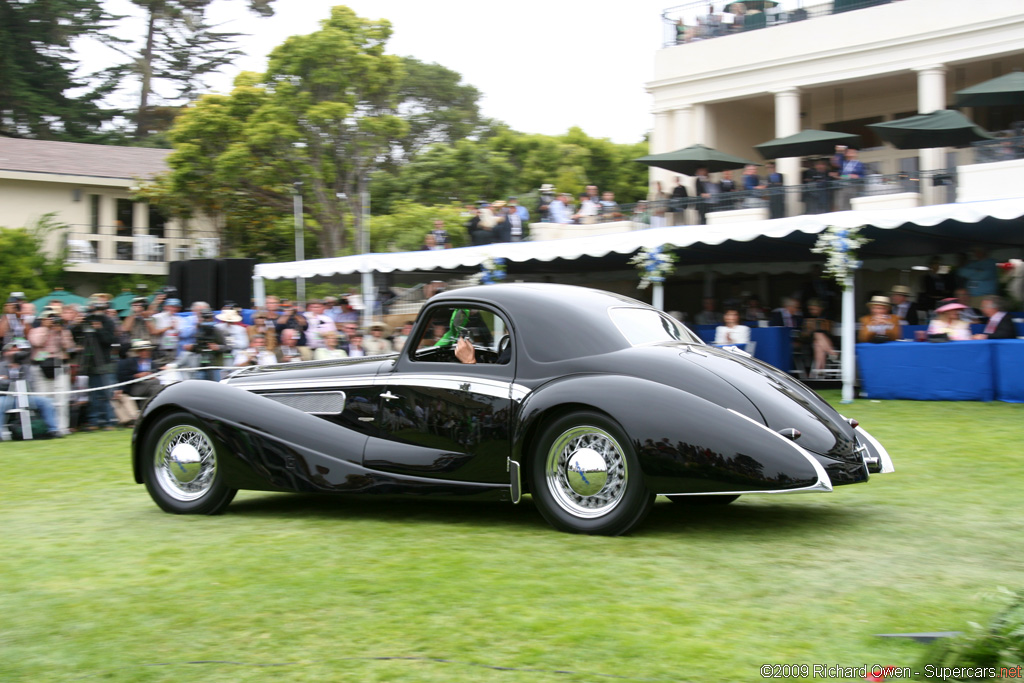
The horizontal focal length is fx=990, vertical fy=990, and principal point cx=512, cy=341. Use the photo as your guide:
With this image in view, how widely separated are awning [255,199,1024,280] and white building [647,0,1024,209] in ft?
12.0

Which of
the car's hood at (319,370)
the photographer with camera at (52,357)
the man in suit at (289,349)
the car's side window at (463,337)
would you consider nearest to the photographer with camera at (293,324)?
the man in suit at (289,349)

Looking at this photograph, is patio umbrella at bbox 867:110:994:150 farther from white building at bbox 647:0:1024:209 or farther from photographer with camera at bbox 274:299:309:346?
photographer with camera at bbox 274:299:309:346

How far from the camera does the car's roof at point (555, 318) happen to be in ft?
20.4

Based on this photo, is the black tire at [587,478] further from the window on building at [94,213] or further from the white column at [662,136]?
the window on building at [94,213]

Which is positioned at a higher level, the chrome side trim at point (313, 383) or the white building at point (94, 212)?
the white building at point (94, 212)

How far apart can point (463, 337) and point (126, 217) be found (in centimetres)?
3253

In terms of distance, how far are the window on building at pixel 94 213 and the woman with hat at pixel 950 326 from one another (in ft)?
96.7

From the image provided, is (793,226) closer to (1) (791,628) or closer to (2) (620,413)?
(2) (620,413)

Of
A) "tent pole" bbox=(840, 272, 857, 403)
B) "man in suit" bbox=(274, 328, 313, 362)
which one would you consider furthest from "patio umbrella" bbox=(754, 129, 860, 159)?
"man in suit" bbox=(274, 328, 313, 362)

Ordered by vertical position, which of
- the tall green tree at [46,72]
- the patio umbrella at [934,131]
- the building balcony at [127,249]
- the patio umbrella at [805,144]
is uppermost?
the tall green tree at [46,72]

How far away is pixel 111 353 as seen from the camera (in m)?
14.1

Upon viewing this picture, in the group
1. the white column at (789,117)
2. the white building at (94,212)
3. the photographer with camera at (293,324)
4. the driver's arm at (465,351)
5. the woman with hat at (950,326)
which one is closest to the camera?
the driver's arm at (465,351)

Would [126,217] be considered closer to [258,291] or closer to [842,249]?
[258,291]

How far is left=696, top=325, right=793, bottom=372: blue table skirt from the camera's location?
17.4 m
